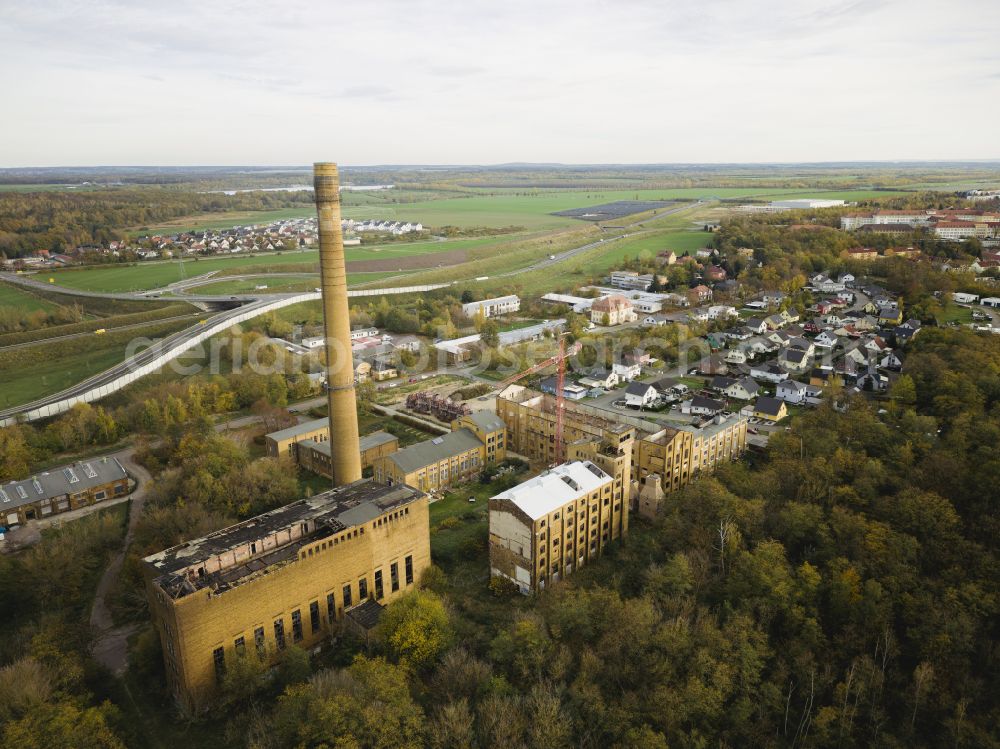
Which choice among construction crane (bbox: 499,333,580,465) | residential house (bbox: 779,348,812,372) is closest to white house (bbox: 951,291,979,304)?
residential house (bbox: 779,348,812,372)

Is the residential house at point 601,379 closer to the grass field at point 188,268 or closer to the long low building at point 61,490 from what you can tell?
the long low building at point 61,490

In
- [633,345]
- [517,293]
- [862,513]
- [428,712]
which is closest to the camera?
[428,712]

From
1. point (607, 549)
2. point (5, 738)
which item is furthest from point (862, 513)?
point (5, 738)

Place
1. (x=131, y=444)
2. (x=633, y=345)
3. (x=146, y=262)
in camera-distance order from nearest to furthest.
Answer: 1. (x=131, y=444)
2. (x=633, y=345)
3. (x=146, y=262)

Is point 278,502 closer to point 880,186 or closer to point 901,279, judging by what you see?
point 901,279

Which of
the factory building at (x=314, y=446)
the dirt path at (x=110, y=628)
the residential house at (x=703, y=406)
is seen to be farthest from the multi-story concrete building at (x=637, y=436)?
the dirt path at (x=110, y=628)

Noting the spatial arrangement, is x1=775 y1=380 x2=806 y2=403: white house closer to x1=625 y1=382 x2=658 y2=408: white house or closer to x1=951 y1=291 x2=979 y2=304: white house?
x1=625 y1=382 x2=658 y2=408: white house

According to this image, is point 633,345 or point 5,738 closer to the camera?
point 5,738

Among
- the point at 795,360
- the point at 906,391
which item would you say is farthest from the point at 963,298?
the point at 906,391
